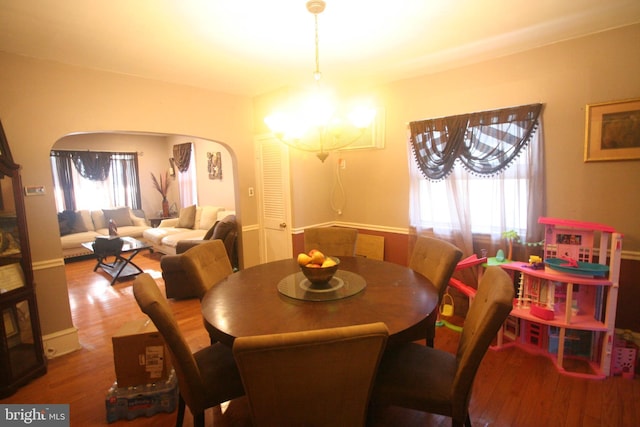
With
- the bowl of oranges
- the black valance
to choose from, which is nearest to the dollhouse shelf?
the black valance

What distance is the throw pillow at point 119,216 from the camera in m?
6.49

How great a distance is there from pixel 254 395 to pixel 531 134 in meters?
2.76

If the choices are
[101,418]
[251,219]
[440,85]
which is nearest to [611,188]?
[440,85]

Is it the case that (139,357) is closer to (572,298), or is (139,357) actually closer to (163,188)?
(572,298)

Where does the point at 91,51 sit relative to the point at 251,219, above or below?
above

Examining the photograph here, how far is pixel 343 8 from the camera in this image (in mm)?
1957

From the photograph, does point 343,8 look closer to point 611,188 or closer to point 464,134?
point 464,134

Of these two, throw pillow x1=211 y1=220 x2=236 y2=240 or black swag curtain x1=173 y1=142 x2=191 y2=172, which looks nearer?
throw pillow x1=211 y1=220 x2=236 y2=240

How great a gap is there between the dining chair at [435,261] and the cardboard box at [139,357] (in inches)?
65.3

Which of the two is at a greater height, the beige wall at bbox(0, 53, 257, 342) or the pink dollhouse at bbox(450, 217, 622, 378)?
the beige wall at bbox(0, 53, 257, 342)

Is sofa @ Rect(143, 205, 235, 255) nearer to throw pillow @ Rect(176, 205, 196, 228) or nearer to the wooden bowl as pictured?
throw pillow @ Rect(176, 205, 196, 228)

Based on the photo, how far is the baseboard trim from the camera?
2615mm

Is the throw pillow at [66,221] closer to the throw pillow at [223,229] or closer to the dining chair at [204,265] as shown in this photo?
the throw pillow at [223,229]

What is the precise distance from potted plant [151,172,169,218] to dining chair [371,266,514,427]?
6950 mm
